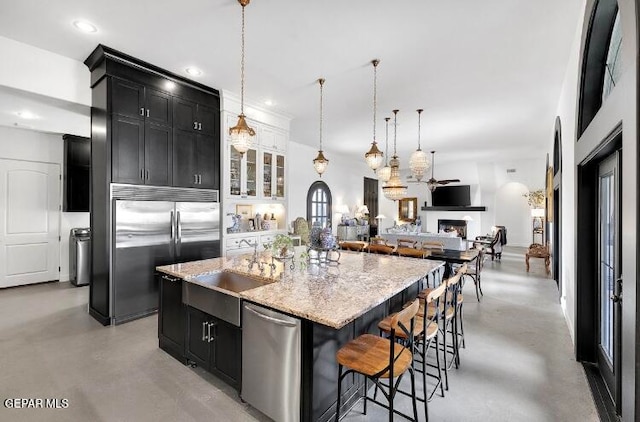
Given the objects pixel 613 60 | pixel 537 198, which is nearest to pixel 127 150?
pixel 613 60

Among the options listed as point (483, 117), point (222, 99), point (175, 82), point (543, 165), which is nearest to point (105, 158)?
point (175, 82)

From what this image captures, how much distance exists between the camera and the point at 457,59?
353 centimetres

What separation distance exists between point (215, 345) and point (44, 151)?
6.09 m

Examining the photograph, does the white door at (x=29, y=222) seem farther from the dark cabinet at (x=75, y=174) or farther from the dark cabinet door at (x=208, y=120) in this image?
the dark cabinet door at (x=208, y=120)

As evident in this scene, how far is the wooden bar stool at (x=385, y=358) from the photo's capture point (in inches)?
63.8

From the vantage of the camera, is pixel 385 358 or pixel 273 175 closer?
pixel 385 358

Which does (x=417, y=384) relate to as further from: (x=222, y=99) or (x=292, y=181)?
(x=292, y=181)

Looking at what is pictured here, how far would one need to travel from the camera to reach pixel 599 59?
2514 millimetres

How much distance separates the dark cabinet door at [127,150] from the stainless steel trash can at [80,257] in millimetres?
2522

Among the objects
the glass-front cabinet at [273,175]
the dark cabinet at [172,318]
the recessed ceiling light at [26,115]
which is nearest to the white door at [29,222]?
the recessed ceiling light at [26,115]

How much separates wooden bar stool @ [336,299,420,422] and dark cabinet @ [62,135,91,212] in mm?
6393

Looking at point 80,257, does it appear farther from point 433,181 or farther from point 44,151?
point 433,181

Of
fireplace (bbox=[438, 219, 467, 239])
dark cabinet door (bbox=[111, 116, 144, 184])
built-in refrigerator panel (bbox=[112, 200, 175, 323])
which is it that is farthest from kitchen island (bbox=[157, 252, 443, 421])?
fireplace (bbox=[438, 219, 467, 239])

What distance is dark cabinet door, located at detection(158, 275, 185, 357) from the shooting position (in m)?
2.65
